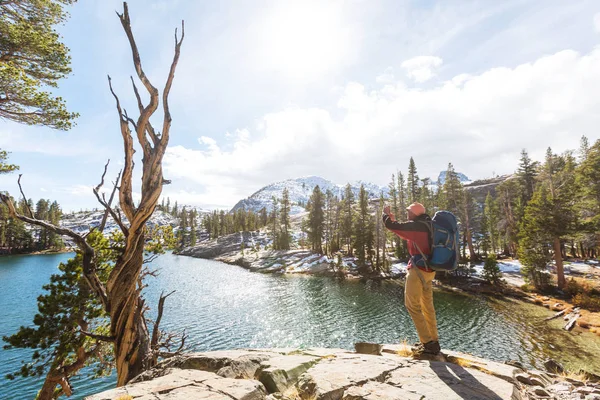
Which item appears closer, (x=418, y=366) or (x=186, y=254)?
(x=418, y=366)

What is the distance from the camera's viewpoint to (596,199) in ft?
89.8

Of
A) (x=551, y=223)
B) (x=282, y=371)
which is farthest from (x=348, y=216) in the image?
(x=282, y=371)

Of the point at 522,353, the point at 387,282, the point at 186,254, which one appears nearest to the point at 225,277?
the point at 387,282

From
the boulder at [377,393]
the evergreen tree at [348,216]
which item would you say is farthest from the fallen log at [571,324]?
the evergreen tree at [348,216]

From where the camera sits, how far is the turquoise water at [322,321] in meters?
17.2

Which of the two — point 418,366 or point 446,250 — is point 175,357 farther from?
point 446,250

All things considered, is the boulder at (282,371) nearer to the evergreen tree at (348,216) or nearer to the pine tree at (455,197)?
the pine tree at (455,197)

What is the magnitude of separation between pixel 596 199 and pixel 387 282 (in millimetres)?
25389

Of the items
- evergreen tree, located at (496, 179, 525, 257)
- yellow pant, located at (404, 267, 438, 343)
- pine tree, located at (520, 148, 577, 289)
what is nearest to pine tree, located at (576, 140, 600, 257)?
pine tree, located at (520, 148, 577, 289)

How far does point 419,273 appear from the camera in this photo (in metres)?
5.72

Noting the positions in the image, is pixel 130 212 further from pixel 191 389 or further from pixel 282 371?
pixel 282 371

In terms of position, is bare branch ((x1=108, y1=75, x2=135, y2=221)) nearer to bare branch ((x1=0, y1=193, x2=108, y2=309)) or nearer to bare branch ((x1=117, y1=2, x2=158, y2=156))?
bare branch ((x1=117, y1=2, x2=158, y2=156))

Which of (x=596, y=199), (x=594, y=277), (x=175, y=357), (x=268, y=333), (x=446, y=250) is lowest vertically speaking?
(x=268, y=333)

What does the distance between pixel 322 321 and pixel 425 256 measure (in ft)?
72.6
